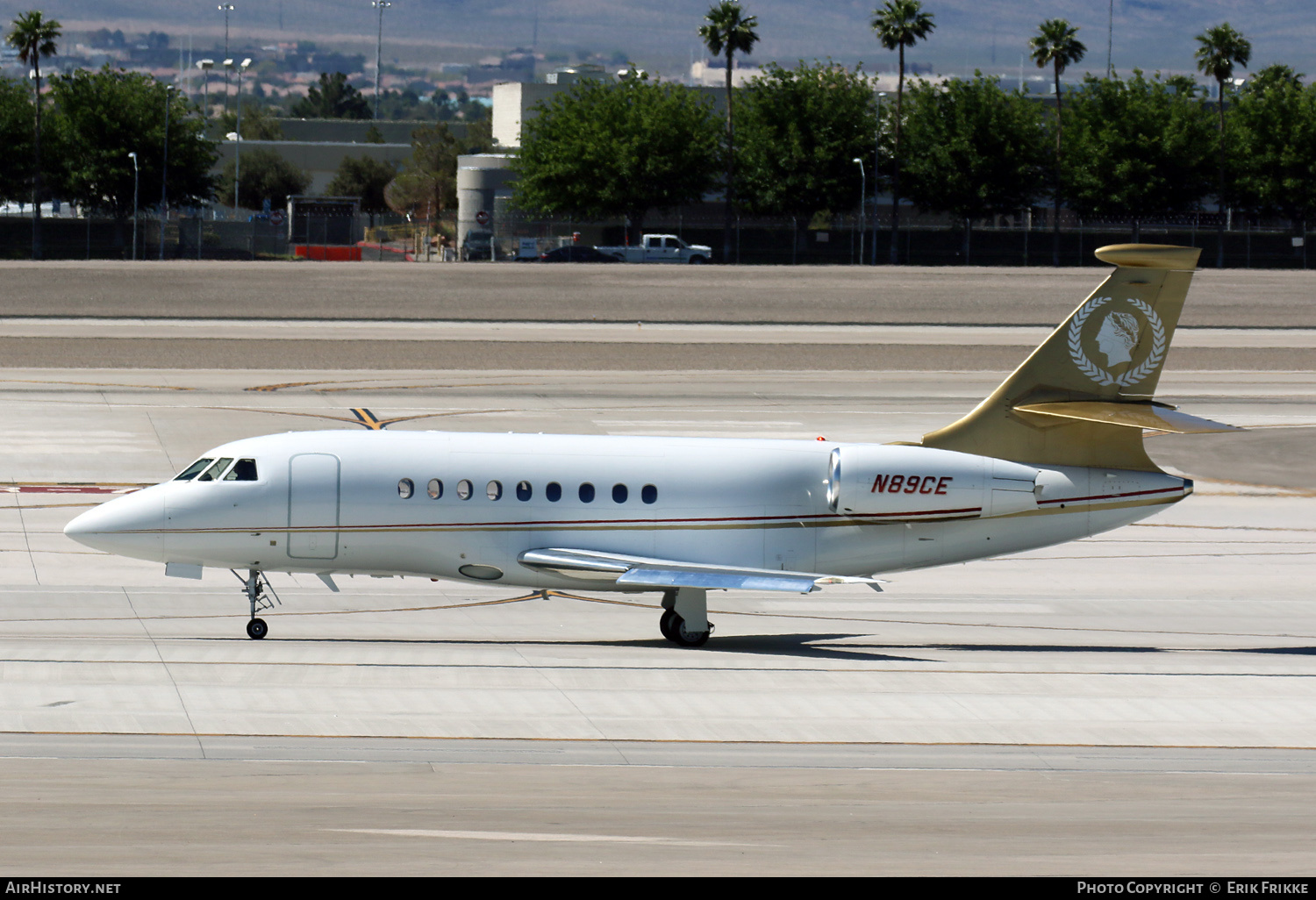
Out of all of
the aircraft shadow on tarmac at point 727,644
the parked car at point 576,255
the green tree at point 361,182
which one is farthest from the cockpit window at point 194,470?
the green tree at point 361,182

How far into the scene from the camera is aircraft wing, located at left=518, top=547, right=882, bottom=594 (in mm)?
24703

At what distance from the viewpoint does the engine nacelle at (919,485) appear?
85.0 ft

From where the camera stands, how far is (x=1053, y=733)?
66.5 ft

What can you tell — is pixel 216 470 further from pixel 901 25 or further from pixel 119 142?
pixel 901 25

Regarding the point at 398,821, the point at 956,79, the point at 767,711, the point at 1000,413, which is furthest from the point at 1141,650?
the point at 956,79

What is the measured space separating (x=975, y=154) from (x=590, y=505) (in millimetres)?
108858

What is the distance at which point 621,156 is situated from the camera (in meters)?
126

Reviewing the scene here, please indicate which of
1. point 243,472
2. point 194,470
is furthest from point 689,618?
point 194,470

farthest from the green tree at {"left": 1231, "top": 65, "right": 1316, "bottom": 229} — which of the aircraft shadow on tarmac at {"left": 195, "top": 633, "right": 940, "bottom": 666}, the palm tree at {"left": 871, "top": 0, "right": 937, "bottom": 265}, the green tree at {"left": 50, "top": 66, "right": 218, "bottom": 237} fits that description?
the aircraft shadow on tarmac at {"left": 195, "top": 633, "right": 940, "bottom": 666}

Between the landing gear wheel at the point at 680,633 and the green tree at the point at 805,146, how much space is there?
10573cm

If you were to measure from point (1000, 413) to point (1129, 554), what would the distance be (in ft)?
32.5

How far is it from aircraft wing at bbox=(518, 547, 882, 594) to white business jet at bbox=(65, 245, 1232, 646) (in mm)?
37

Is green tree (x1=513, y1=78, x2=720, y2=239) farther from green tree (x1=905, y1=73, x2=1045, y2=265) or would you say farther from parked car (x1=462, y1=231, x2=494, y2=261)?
green tree (x1=905, y1=73, x2=1045, y2=265)
